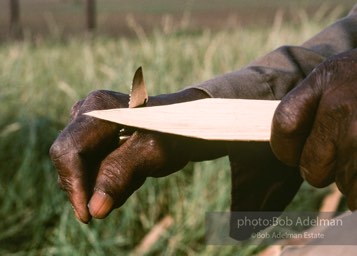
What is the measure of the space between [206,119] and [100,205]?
17 cm

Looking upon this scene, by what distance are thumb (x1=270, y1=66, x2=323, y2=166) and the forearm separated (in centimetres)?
19

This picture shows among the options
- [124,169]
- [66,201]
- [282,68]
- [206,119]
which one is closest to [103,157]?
[124,169]

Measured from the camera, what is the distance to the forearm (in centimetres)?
86

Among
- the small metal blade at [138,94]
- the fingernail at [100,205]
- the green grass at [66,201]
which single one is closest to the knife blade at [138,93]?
the small metal blade at [138,94]

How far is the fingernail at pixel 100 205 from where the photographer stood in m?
0.74

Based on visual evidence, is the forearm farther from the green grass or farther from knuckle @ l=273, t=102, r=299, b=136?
the green grass

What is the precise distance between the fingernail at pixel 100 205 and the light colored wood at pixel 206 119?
118mm

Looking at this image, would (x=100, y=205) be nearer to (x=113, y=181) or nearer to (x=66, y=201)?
(x=113, y=181)

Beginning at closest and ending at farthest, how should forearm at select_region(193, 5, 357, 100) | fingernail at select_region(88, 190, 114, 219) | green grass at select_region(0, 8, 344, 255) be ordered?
fingernail at select_region(88, 190, 114, 219) < forearm at select_region(193, 5, 357, 100) < green grass at select_region(0, 8, 344, 255)

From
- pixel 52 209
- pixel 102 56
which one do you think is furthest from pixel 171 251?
pixel 102 56

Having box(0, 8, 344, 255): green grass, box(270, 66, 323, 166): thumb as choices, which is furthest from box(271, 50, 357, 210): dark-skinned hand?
box(0, 8, 344, 255): green grass

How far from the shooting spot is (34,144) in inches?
81.4

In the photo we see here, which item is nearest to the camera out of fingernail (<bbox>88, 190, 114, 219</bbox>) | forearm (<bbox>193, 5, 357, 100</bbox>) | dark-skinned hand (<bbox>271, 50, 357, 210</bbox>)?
dark-skinned hand (<bbox>271, 50, 357, 210</bbox>)

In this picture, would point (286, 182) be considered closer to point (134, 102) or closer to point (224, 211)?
point (134, 102)
